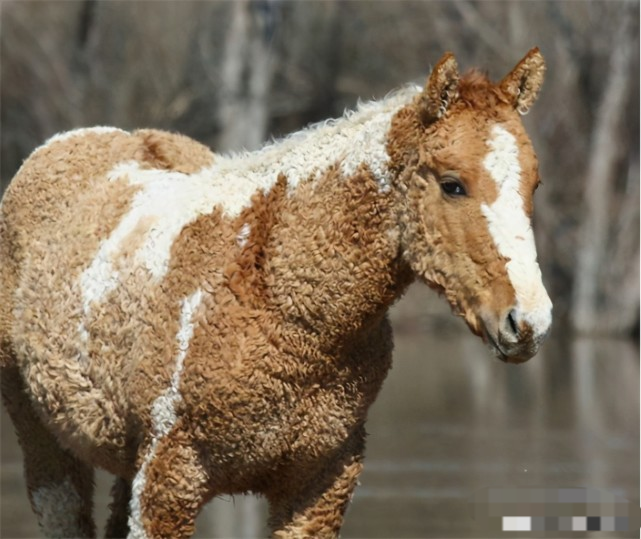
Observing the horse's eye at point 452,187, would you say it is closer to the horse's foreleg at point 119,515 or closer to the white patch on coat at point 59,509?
the horse's foreleg at point 119,515

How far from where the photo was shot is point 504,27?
28.5 meters

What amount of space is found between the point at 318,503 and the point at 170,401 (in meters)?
0.64

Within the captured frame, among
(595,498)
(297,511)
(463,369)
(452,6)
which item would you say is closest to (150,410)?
(297,511)

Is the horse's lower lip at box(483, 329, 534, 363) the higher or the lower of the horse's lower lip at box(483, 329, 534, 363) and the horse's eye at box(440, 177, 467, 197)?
the lower

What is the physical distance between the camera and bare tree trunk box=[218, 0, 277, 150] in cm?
2777

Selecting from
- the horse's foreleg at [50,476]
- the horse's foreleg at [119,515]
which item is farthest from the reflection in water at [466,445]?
the horse's foreleg at [50,476]

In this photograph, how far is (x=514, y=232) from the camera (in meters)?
4.42

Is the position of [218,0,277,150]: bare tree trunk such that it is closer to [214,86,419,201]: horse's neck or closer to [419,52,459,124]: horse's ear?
[214,86,419,201]: horse's neck

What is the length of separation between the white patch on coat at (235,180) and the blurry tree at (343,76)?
19.1 metres

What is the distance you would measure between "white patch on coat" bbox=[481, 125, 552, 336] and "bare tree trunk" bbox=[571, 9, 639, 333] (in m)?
19.8

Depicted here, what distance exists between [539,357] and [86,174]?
1467 cm

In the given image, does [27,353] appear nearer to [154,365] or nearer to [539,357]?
[154,365]

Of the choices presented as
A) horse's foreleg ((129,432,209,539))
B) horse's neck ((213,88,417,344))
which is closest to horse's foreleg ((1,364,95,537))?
horse's foreleg ((129,432,209,539))

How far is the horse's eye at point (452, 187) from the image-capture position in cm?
452
